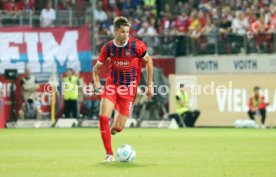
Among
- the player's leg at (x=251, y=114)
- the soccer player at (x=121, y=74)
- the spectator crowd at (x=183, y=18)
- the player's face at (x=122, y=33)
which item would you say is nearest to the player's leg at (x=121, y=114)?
the soccer player at (x=121, y=74)

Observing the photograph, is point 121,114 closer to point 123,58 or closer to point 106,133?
point 106,133

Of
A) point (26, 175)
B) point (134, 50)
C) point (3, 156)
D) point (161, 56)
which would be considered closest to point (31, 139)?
point (3, 156)

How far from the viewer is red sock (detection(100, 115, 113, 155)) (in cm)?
1527

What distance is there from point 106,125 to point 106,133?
0.14 meters

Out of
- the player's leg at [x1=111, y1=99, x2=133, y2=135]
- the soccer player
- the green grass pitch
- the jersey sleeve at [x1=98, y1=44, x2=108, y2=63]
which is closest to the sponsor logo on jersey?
the soccer player

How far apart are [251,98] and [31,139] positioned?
11.2 m

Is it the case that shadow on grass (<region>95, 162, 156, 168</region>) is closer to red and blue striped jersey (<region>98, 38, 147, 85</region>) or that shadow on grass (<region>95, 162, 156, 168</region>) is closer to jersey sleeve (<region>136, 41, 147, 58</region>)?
red and blue striped jersey (<region>98, 38, 147, 85</region>)

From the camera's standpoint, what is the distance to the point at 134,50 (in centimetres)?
1588

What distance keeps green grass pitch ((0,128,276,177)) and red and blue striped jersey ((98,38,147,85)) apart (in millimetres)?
1511

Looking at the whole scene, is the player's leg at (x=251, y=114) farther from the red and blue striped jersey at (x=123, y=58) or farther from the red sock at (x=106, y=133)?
the red sock at (x=106, y=133)

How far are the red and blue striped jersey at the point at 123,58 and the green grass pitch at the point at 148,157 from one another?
1.51 metres

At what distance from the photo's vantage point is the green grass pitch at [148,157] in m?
13.4

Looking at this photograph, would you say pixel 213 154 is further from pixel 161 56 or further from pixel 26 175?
pixel 161 56

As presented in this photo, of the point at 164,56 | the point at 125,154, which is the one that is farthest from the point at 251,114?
the point at 125,154
